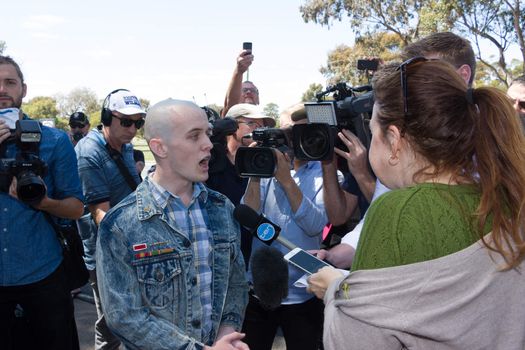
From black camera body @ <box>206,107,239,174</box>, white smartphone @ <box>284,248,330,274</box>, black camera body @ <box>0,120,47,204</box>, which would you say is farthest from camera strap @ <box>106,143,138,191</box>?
white smartphone @ <box>284,248,330,274</box>

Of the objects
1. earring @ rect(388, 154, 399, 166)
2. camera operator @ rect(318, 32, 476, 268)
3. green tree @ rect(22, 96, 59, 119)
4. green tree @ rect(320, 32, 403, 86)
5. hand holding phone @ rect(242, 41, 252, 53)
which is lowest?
green tree @ rect(22, 96, 59, 119)

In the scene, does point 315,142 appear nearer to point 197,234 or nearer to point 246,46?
point 197,234

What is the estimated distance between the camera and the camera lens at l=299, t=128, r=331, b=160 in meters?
2.61

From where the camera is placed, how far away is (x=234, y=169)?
3600 millimetres

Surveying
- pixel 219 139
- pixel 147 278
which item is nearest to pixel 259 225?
pixel 147 278

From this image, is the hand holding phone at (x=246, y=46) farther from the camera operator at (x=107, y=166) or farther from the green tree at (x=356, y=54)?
the green tree at (x=356, y=54)

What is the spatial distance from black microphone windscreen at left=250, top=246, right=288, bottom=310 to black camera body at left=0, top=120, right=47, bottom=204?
1.24 metres

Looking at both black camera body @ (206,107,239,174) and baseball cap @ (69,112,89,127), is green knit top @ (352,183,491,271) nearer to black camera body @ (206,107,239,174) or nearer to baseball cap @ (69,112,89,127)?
black camera body @ (206,107,239,174)

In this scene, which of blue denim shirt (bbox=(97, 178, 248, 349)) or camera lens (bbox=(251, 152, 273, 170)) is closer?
blue denim shirt (bbox=(97, 178, 248, 349))

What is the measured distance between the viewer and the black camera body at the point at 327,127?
259cm

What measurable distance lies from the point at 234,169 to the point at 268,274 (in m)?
1.29

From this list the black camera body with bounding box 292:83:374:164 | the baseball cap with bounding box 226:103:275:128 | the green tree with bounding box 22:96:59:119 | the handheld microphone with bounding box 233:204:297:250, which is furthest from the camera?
the green tree with bounding box 22:96:59:119

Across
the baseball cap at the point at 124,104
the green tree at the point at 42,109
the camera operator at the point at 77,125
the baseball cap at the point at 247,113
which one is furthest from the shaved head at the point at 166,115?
the green tree at the point at 42,109

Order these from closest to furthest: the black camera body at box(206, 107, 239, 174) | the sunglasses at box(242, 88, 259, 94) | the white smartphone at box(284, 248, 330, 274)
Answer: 1. the white smartphone at box(284, 248, 330, 274)
2. the black camera body at box(206, 107, 239, 174)
3. the sunglasses at box(242, 88, 259, 94)
